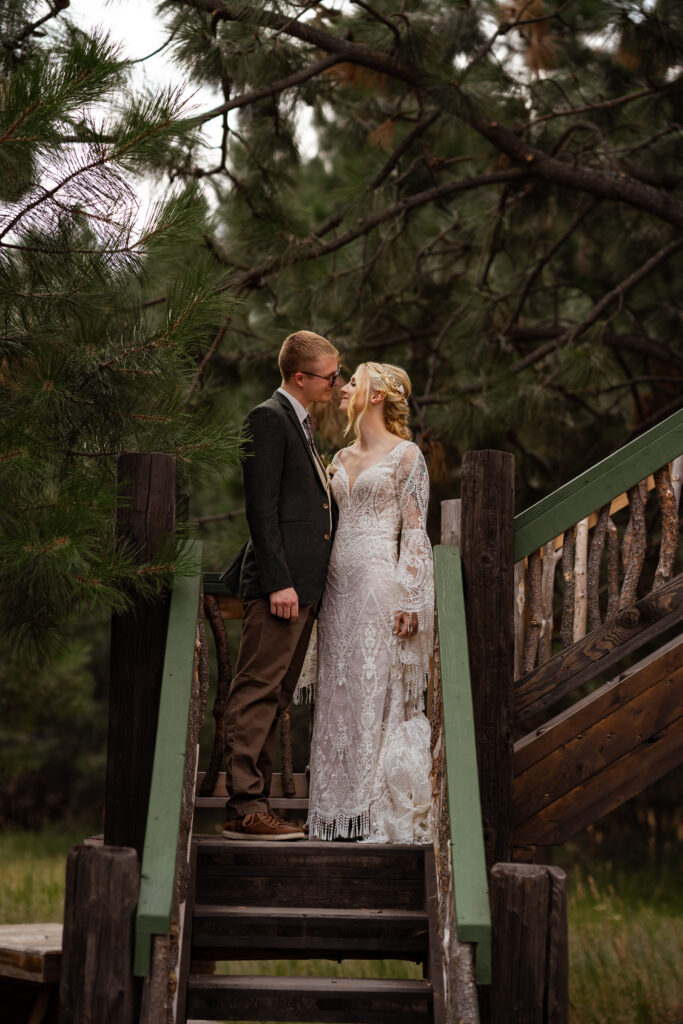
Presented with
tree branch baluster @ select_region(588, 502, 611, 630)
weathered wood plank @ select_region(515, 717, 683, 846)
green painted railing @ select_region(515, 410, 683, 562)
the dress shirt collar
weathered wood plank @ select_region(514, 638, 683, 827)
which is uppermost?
the dress shirt collar

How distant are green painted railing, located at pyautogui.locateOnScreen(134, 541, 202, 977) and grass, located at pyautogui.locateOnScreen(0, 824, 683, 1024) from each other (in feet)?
15.7

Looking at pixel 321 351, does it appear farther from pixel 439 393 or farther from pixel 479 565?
pixel 439 393

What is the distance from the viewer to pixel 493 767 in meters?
4.22

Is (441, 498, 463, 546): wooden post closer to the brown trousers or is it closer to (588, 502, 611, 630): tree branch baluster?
(588, 502, 611, 630): tree branch baluster

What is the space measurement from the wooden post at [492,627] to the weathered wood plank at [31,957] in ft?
6.96

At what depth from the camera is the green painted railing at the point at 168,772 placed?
3.07 m

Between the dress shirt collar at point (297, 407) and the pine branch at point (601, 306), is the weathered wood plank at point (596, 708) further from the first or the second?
the pine branch at point (601, 306)

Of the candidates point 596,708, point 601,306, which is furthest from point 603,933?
point 596,708

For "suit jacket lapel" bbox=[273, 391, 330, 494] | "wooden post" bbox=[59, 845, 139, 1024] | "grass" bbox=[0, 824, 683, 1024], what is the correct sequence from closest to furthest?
Result: "wooden post" bbox=[59, 845, 139, 1024]
"suit jacket lapel" bbox=[273, 391, 330, 494]
"grass" bbox=[0, 824, 683, 1024]

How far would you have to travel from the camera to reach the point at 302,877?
398cm

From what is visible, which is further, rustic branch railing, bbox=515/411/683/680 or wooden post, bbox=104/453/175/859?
rustic branch railing, bbox=515/411/683/680

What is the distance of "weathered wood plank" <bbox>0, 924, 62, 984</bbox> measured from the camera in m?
5.11

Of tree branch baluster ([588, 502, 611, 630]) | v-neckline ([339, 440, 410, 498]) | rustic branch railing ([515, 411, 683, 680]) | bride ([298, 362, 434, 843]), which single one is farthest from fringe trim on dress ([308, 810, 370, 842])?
v-neckline ([339, 440, 410, 498])

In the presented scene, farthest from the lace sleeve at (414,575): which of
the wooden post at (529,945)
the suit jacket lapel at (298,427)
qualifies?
the wooden post at (529,945)
